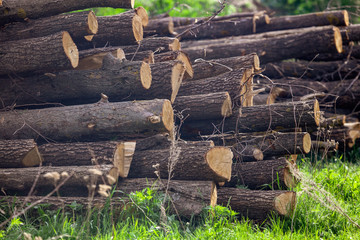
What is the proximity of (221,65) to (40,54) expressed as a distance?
7.67ft

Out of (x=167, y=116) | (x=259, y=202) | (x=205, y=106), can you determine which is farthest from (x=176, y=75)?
(x=259, y=202)

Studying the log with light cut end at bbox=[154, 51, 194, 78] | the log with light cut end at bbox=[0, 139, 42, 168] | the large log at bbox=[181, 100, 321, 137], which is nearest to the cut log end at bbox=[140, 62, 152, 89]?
the log with light cut end at bbox=[154, 51, 194, 78]

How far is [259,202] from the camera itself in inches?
171

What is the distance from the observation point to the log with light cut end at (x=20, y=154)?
174 inches

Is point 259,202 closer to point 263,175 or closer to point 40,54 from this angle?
point 263,175

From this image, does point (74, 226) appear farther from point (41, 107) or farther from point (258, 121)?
point (258, 121)

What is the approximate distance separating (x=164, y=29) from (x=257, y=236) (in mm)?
4504

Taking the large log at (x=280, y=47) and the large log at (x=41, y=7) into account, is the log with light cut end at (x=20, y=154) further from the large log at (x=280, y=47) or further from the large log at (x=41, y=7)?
the large log at (x=280, y=47)

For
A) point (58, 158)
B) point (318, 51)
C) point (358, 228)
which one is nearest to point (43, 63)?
point (58, 158)

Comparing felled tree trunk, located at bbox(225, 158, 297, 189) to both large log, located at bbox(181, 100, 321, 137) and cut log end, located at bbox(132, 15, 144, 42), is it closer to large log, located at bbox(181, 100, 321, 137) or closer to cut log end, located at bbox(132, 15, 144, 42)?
large log, located at bbox(181, 100, 321, 137)

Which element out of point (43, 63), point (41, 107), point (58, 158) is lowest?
point (58, 158)

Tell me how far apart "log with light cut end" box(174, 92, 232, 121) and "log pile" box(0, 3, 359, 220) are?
0.05 feet

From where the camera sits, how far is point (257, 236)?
379 cm

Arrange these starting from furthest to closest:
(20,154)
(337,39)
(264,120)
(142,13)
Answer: (337,39), (142,13), (264,120), (20,154)
